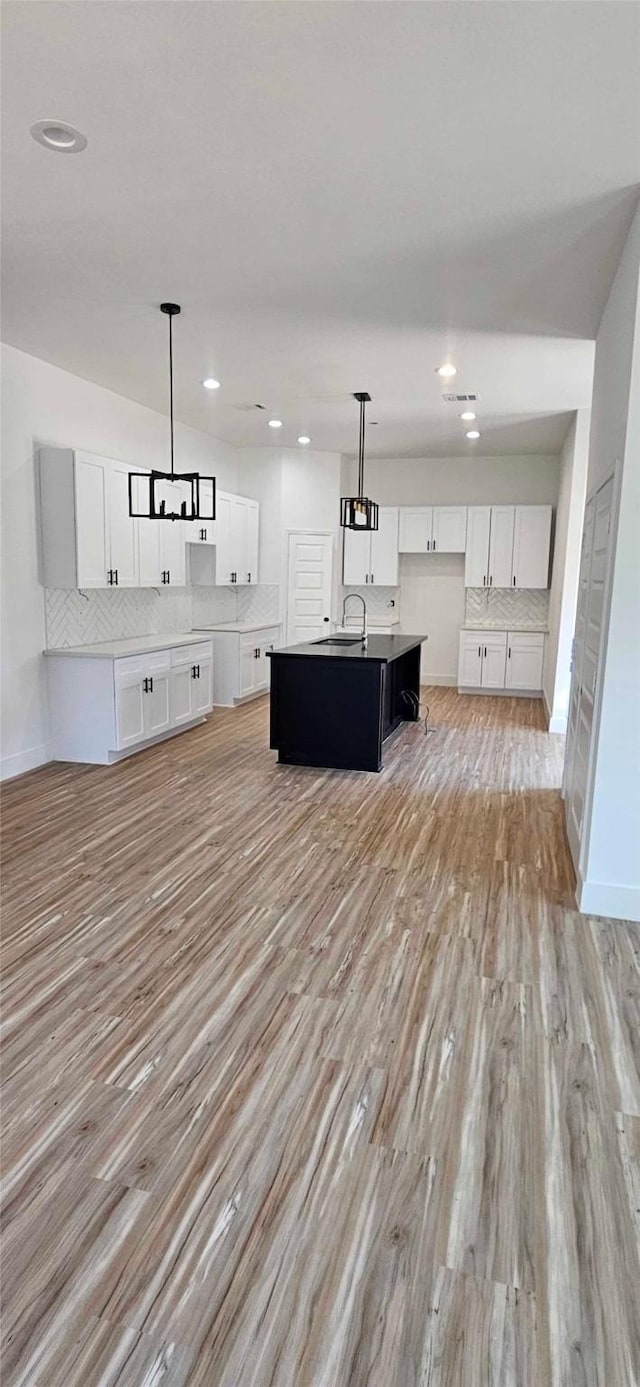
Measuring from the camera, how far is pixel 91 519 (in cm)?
558

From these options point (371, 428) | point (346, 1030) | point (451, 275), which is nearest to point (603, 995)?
point (346, 1030)

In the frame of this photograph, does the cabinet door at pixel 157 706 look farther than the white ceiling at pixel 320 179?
Yes

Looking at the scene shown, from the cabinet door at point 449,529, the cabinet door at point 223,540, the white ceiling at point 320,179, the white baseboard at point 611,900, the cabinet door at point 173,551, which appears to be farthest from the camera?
the cabinet door at point 449,529

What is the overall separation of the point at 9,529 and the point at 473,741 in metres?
4.25

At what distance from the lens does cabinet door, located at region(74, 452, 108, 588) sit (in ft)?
17.8

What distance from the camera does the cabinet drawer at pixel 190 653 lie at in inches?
256

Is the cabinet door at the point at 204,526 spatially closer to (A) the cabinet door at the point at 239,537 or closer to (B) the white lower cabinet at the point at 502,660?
(A) the cabinet door at the point at 239,537

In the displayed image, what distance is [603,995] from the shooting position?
2.70 meters

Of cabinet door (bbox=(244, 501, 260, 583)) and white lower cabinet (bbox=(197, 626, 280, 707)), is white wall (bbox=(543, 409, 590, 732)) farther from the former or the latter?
cabinet door (bbox=(244, 501, 260, 583))

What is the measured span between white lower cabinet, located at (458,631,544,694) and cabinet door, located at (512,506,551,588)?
2.21ft

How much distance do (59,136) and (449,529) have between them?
7.16m

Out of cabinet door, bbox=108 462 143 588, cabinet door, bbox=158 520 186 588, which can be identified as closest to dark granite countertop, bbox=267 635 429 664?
cabinet door, bbox=108 462 143 588

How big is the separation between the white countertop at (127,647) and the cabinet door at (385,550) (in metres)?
3.33

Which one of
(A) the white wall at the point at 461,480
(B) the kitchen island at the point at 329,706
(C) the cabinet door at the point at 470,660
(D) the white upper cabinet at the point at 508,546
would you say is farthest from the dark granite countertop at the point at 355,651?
(A) the white wall at the point at 461,480
